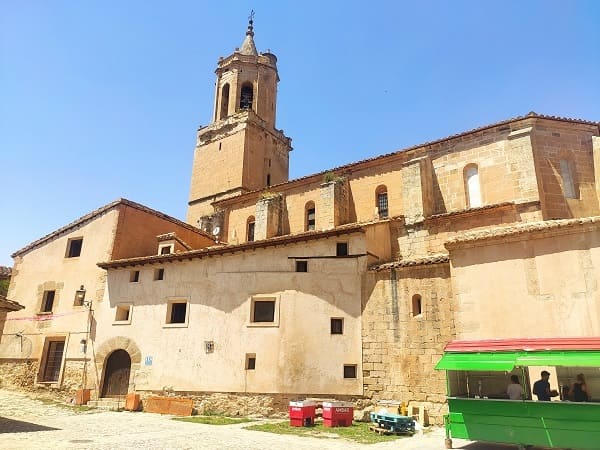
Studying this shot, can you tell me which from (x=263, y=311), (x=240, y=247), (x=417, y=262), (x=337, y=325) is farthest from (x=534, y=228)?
(x=240, y=247)

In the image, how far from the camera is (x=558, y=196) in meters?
17.0

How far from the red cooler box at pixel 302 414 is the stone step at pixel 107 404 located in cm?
852

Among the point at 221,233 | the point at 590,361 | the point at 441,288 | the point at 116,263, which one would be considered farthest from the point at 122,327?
the point at 590,361

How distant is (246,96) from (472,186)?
827 inches

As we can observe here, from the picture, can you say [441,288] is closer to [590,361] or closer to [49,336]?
[590,361]

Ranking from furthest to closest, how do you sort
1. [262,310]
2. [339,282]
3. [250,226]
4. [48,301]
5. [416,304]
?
[250,226] < [48,301] < [262,310] < [339,282] < [416,304]

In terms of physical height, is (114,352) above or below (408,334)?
below

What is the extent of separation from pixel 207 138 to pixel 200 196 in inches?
192

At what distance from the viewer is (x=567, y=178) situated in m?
17.3

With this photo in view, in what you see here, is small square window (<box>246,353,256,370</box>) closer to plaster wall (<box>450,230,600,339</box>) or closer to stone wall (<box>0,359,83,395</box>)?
plaster wall (<box>450,230,600,339</box>)

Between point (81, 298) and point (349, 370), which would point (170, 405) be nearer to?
point (349, 370)

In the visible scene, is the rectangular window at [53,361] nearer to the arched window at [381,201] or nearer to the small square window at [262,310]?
the small square window at [262,310]

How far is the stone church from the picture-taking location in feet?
40.6

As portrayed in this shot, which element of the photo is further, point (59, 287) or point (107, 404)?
point (59, 287)
